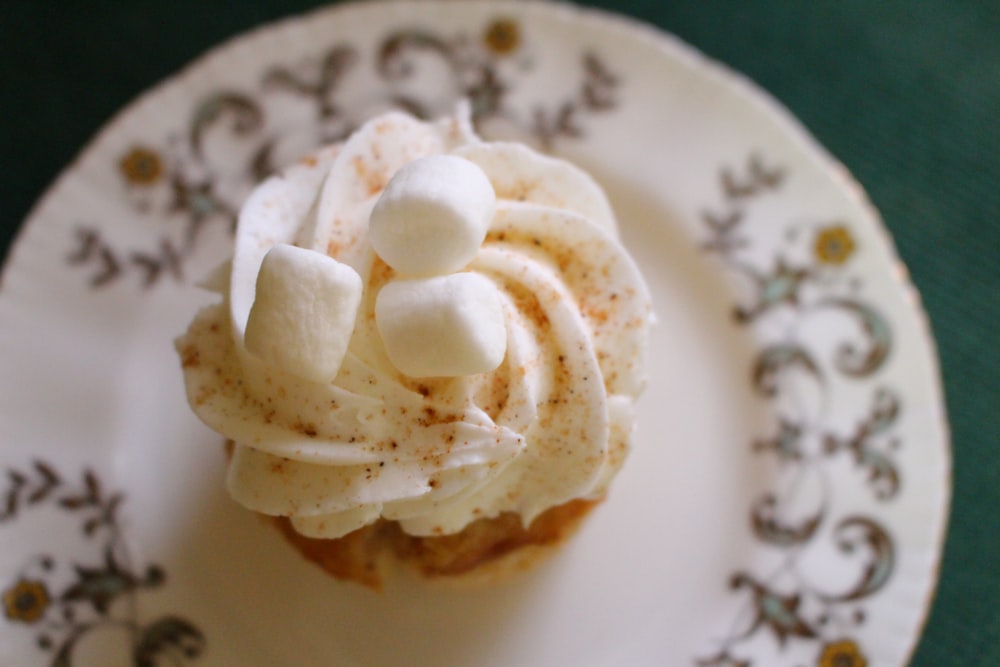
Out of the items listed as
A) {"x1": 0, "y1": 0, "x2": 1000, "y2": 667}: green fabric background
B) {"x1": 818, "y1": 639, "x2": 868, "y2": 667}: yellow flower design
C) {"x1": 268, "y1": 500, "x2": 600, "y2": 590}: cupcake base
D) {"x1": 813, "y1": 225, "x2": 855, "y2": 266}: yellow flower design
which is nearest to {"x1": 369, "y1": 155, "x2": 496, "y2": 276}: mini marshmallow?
{"x1": 268, "y1": 500, "x2": 600, "y2": 590}: cupcake base

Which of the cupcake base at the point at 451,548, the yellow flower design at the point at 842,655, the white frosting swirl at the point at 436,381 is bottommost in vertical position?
the yellow flower design at the point at 842,655

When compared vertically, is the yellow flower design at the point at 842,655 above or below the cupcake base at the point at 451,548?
below

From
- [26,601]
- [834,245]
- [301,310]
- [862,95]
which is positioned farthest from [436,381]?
[862,95]

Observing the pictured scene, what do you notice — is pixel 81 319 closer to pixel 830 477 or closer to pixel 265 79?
pixel 265 79

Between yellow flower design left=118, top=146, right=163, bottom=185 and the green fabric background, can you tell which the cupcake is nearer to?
yellow flower design left=118, top=146, right=163, bottom=185

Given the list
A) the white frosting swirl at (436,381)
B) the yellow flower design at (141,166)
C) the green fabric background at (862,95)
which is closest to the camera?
the white frosting swirl at (436,381)

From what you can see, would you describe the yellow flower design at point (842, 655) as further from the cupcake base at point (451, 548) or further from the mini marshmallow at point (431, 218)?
the mini marshmallow at point (431, 218)

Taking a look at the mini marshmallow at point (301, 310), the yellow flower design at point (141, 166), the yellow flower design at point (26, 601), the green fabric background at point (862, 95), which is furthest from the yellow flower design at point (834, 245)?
the yellow flower design at point (26, 601)
